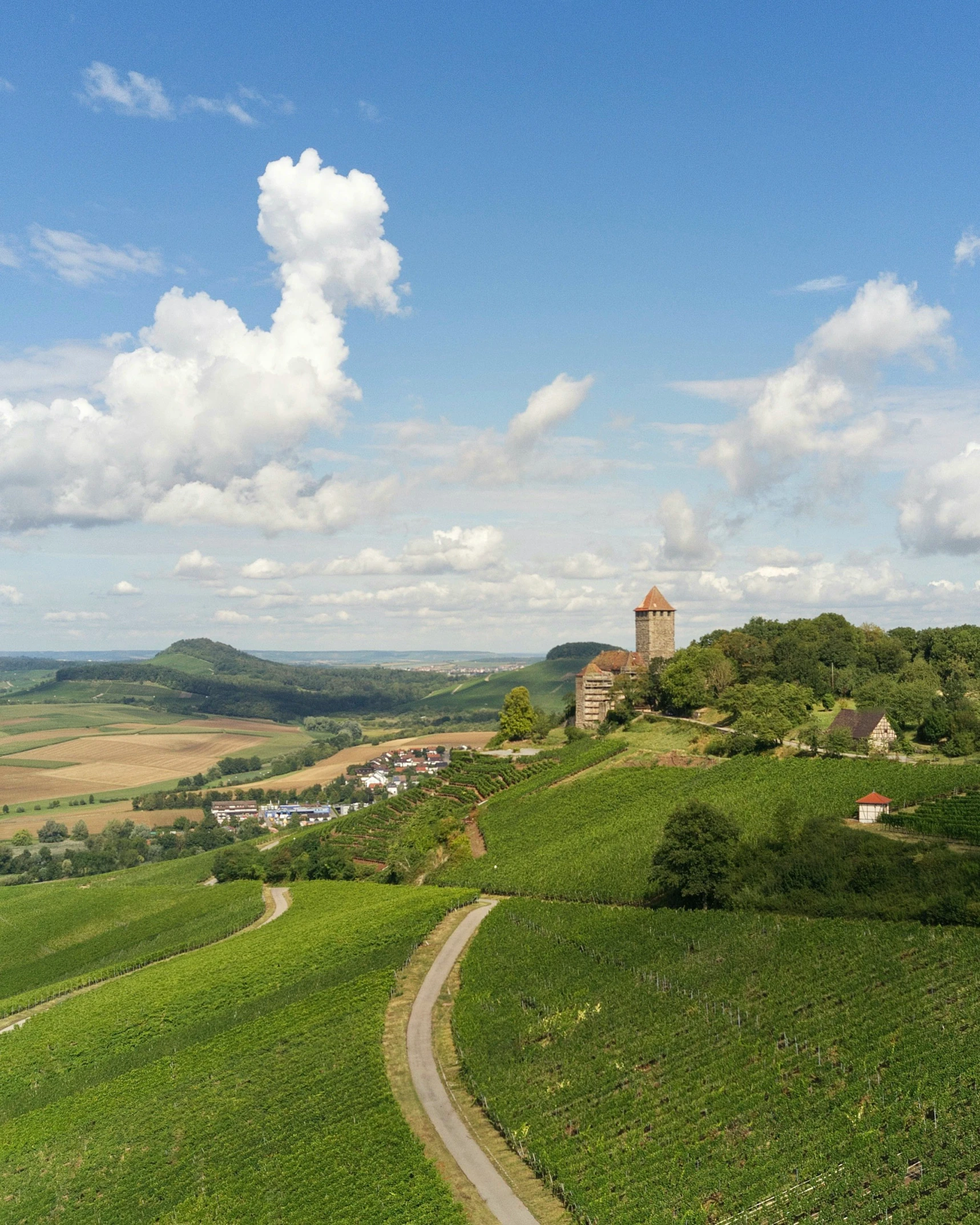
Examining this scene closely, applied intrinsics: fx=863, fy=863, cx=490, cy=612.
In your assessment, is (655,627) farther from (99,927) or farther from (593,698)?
(99,927)

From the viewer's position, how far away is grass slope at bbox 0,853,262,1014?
209 feet

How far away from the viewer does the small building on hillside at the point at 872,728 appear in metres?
72.8

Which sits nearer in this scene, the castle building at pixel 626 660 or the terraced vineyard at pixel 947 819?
the terraced vineyard at pixel 947 819

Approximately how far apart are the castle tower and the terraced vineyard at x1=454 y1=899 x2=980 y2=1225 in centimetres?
6344

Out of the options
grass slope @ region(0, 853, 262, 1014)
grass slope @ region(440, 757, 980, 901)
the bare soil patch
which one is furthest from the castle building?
grass slope @ region(0, 853, 262, 1014)

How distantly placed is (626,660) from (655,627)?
18.7ft

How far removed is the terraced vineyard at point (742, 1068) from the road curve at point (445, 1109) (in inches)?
48.2

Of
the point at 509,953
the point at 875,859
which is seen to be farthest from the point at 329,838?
the point at 875,859

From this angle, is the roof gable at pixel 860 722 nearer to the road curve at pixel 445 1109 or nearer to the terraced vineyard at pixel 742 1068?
the terraced vineyard at pixel 742 1068

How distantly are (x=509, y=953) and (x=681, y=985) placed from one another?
36.0 feet

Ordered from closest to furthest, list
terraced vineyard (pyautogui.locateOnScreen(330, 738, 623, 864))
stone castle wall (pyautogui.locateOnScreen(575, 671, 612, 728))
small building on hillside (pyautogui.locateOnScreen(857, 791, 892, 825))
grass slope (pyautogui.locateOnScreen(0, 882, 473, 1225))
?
grass slope (pyautogui.locateOnScreen(0, 882, 473, 1225)) < small building on hillside (pyautogui.locateOnScreen(857, 791, 892, 825)) < terraced vineyard (pyautogui.locateOnScreen(330, 738, 623, 864)) < stone castle wall (pyautogui.locateOnScreen(575, 671, 612, 728))

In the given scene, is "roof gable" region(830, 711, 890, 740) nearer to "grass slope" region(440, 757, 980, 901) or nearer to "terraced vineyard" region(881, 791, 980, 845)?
"grass slope" region(440, 757, 980, 901)

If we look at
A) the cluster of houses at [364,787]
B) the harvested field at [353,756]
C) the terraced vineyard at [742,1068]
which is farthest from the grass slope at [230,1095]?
the harvested field at [353,756]

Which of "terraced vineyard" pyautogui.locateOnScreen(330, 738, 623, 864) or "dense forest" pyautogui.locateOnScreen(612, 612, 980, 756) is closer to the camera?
"dense forest" pyautogui.locateOnScreen(612, 612, 980, 756)
